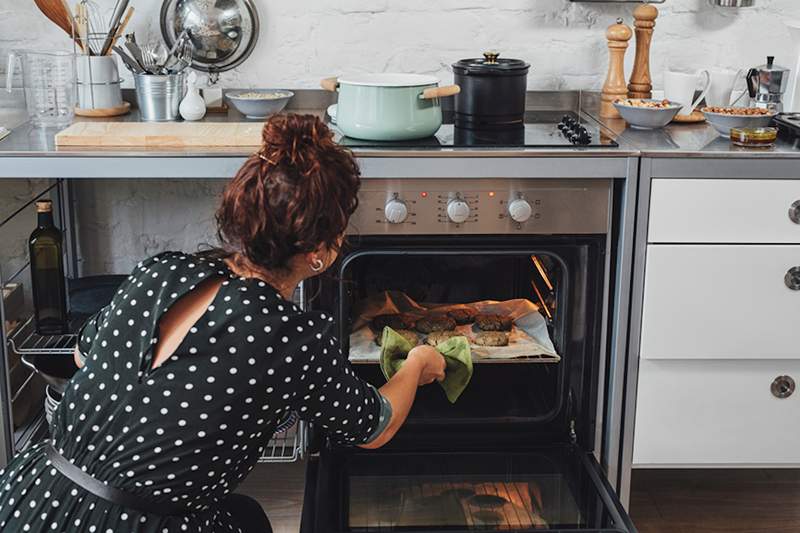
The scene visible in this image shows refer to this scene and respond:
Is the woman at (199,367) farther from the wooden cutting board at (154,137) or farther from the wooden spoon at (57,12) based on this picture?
the wooden spoon at (57,12)

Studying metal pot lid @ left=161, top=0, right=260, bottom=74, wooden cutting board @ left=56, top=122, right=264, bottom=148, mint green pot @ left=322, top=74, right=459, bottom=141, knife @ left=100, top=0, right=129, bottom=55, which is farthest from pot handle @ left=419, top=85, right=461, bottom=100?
knife @ left=100, top=0, right=129, bottom=55

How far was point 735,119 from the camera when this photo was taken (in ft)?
8.68

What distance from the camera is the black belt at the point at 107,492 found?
1.72m

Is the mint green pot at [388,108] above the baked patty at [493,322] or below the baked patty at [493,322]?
above

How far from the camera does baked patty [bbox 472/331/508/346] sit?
2656 millimetres

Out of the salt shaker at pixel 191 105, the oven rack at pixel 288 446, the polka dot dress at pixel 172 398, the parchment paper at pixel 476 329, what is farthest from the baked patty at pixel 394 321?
the polka dot dress at pixel 172 398

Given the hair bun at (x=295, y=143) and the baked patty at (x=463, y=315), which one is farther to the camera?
the baked patty at (x=463, y=315)

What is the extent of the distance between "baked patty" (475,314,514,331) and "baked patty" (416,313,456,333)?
0.22 ft

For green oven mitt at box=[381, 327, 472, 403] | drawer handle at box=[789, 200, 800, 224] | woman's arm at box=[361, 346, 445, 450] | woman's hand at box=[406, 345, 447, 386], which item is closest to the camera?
woman's arm at box=[361, 346, 445, 450]

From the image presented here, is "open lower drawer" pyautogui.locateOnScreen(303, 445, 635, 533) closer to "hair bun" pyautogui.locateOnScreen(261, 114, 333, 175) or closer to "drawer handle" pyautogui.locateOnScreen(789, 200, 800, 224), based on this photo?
"drawer handle" pyautogui.locateOnScreen(789, 200, 800, 224)

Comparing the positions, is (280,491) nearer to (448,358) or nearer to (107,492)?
(448,358)

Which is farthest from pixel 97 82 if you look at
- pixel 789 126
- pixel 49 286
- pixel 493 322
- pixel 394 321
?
pixel 789 126

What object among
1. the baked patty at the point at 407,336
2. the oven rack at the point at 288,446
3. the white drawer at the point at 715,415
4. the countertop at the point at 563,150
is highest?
the countertop at the point at 563,150

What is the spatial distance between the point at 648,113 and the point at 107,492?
1620mm
